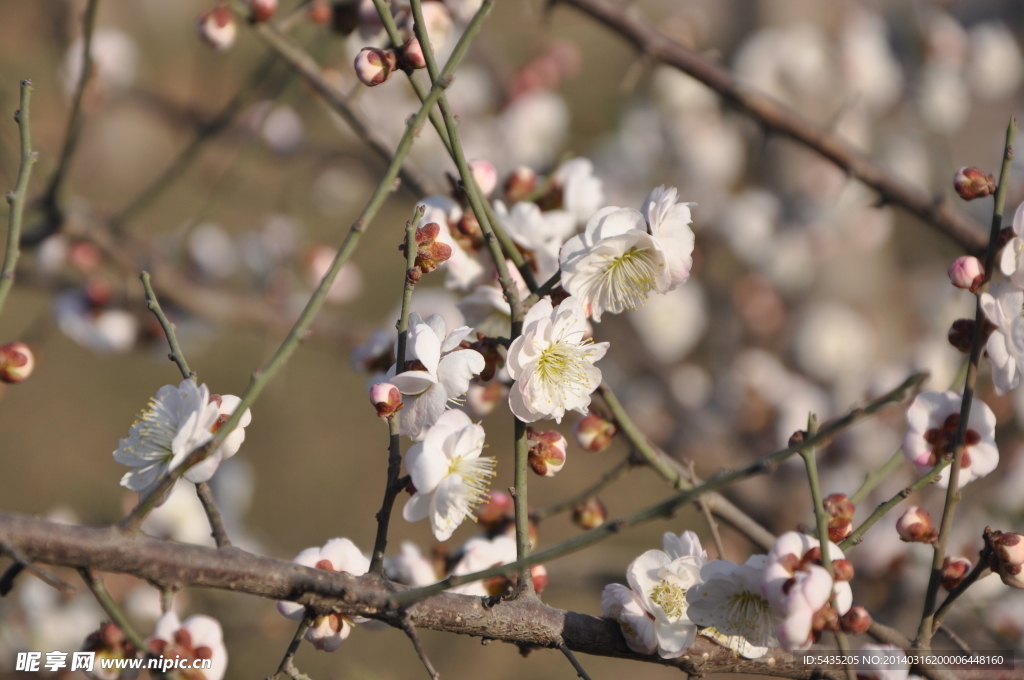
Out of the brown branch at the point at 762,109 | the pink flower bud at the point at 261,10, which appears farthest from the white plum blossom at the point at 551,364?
the brown branch at the point at 762,109

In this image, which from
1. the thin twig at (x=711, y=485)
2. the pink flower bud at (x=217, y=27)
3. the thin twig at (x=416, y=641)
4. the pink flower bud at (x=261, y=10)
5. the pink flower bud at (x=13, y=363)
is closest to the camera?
the thin twig at (x=711, y=485)

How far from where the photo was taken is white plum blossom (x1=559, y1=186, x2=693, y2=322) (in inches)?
31.7

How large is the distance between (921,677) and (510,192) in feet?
2.97

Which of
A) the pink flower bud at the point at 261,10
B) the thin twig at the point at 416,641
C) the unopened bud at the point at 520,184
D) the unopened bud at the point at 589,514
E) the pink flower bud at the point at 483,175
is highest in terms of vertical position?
the pink flower bud at the point at 261,10

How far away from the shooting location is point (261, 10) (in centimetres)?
121

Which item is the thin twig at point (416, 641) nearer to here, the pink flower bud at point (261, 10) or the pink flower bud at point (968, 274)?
the pink flower bud at point (968, 274)

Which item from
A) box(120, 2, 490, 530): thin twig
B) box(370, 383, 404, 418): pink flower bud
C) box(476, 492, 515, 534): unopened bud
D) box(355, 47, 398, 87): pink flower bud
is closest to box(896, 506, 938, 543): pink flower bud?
box(476, 492, 515, 534): unopened bud

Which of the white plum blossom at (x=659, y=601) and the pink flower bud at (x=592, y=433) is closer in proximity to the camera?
the white plum blossom at (x=659, y=601)

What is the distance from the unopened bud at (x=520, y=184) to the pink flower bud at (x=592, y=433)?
40 centimetres

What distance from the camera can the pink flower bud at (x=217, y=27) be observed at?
1.31 metres

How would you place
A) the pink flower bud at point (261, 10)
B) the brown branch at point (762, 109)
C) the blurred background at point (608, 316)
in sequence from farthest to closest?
the blurred background at point (608, 316) < the brown branch at point (762, 109) < the pink flower bud at point (261, 10)

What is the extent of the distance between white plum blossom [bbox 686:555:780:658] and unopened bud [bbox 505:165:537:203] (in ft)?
2.19

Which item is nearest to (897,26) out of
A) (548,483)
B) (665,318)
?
(665,318)

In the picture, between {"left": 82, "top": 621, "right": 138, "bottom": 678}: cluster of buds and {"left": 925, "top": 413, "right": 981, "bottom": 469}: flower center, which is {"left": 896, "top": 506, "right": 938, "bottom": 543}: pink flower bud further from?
{"left": 82, "top": 621, "right": 138, "bottom": 678}: cluster of buds
